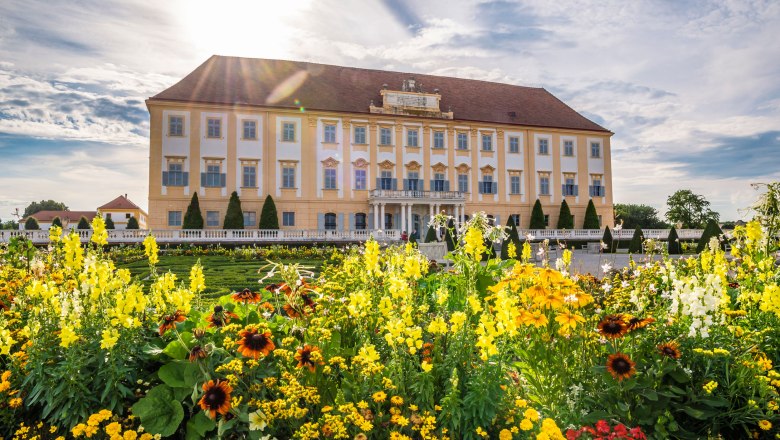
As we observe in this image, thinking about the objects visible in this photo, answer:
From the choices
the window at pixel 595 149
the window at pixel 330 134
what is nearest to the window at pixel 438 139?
the window at pixel 330 134

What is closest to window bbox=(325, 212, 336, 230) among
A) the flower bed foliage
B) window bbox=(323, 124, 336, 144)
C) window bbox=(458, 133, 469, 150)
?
window bbox=(323, 124, 336, 144)

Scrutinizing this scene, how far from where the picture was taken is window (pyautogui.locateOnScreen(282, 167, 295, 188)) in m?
28.6

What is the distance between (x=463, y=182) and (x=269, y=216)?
13130 mm

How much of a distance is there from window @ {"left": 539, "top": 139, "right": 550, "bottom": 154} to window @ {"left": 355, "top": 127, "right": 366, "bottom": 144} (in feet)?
41.8

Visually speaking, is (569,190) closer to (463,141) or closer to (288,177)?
(463,141)

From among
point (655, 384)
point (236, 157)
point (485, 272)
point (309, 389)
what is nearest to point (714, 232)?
point (485, 272)

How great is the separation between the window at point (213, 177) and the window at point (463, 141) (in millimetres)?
15353

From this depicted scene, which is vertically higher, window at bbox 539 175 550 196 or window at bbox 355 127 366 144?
window at bbox 355 127 366 144

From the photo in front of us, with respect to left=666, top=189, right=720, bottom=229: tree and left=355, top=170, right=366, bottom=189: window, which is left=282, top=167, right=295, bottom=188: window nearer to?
left=355, top=170, right=366, bottom=189: window

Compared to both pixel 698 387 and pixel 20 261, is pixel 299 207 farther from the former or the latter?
pixel 698 387

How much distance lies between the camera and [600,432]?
2262 millimetres

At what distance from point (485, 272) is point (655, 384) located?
237 centimetres

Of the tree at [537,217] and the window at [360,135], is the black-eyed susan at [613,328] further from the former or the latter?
the tree at [537,217]

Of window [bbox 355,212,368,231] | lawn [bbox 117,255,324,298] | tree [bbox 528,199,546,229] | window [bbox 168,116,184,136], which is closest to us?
lawn [bbox 117,255,324,298]
